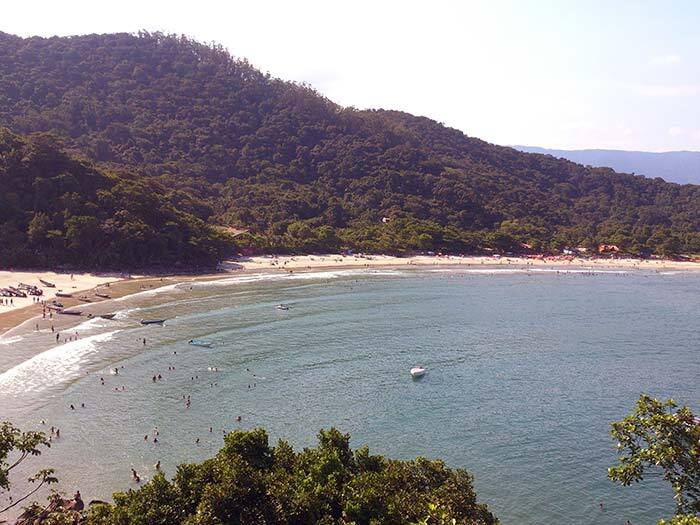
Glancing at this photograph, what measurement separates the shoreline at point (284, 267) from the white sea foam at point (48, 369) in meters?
7.14

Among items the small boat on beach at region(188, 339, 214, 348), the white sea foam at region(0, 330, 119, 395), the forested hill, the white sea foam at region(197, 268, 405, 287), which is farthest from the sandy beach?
the white sea foam at region(0, 330, 119, 395)

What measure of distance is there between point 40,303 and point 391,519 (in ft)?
188

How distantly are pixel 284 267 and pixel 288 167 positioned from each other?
2791 inches

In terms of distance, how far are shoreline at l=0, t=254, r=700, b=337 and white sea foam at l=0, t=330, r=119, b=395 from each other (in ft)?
23.4

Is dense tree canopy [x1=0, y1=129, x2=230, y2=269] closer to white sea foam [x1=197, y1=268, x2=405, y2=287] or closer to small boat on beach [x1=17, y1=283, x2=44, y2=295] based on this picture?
white sea foam [x1=197, y1=268, x2=405, y2=287]

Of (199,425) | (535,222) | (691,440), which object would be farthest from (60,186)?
(535,222)

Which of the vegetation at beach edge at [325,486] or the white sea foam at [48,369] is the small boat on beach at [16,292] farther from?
the vegetation at beach edge at [325,486]

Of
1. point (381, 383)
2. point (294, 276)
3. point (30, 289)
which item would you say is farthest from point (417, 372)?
point (30, 289)

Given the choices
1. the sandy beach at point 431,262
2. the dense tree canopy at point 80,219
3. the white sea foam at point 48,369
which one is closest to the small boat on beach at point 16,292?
the dense tree canopy at point 80,219

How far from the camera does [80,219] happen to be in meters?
76.6

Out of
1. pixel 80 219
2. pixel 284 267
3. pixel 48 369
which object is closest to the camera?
pixel 48 369

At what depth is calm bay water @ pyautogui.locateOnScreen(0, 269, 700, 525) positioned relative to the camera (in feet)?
103

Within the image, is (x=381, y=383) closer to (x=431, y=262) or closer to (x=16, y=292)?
(x=16, y=292)

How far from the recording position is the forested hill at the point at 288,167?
412ft
